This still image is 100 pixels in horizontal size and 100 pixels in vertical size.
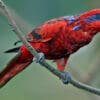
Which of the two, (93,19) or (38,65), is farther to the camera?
(38,65)

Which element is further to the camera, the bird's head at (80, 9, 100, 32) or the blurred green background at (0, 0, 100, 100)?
the blurred green background at (0, 0, 100, 100)

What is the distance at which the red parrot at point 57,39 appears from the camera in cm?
345

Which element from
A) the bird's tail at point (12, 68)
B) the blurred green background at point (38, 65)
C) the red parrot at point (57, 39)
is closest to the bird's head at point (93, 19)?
the red parrot at point (57, 39)

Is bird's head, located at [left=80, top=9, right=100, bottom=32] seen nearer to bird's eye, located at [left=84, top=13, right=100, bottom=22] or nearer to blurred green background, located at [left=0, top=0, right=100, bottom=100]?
bird's eye, located at [left=84, top=13, right=100, bottom=22]

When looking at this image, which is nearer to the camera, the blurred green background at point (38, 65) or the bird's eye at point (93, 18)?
the bird's eye at point (93, 18)

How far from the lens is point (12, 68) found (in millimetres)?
3471

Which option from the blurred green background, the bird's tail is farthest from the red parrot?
the blurred green background

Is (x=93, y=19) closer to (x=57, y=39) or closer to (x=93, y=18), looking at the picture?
(x=93, y=18)

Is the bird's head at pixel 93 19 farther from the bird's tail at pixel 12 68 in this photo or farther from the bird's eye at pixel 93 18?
the bird's tail at pixel 12 68

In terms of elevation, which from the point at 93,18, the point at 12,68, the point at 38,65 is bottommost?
the point at 38,65

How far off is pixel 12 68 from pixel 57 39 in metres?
0.32

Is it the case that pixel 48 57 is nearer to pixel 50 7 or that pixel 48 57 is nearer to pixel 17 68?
pixel 17 68

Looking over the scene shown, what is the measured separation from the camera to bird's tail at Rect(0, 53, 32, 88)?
343cm

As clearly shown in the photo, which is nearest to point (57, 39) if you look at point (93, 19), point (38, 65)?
point (93, 19)
